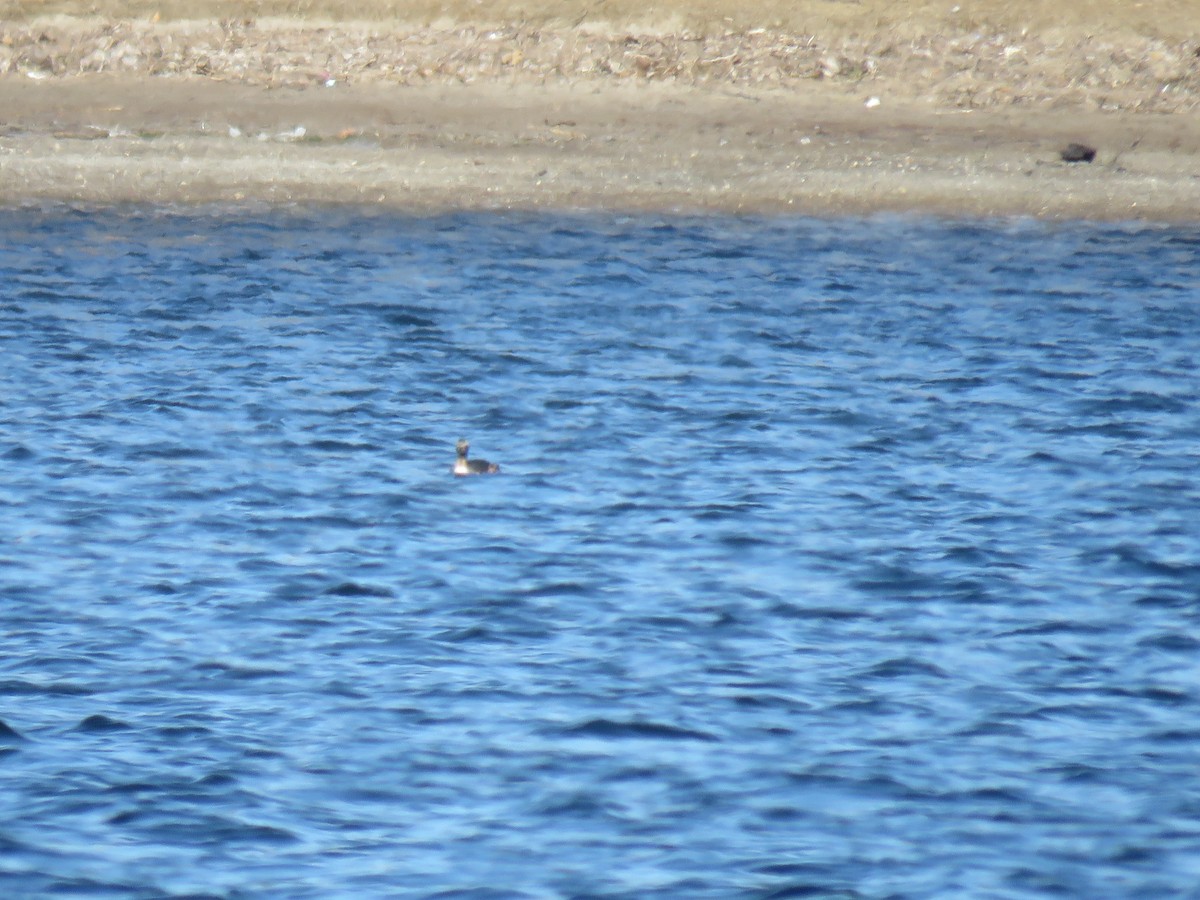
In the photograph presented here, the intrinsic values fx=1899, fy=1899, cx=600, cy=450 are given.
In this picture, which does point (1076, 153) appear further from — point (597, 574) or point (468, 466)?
point (597, 574)

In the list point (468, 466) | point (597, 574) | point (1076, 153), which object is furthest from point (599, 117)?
point (597, 574)

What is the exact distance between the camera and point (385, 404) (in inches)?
655

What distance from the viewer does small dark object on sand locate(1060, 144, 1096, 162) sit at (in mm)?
23875

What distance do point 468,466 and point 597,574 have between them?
8.48 ft

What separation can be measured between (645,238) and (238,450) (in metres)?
8.96

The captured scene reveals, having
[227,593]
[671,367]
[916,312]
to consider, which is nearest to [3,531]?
[227,593]

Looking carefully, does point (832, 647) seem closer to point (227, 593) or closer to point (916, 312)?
point (227, 593)

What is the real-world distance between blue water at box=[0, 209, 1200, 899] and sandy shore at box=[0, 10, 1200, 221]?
196cm

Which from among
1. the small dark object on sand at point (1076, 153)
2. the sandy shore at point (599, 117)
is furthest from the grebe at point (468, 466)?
the small dark object on sand at point (1076, 153)

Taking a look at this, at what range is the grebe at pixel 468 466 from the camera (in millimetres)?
14367

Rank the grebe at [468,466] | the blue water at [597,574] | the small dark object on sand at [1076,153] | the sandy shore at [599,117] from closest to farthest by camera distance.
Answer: the blue water at [597,574] < the grebe at [468,466] < the sandy shore at [599,117] < the small dark object on sand at [1076,153]

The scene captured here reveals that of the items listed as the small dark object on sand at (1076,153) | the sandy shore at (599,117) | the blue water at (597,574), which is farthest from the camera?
the small dark object on sand at (1076,153)

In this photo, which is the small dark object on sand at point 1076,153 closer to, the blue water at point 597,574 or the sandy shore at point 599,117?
the sandy shore at point 599,117

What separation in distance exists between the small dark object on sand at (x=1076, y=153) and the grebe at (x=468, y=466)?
1209 centimetres
